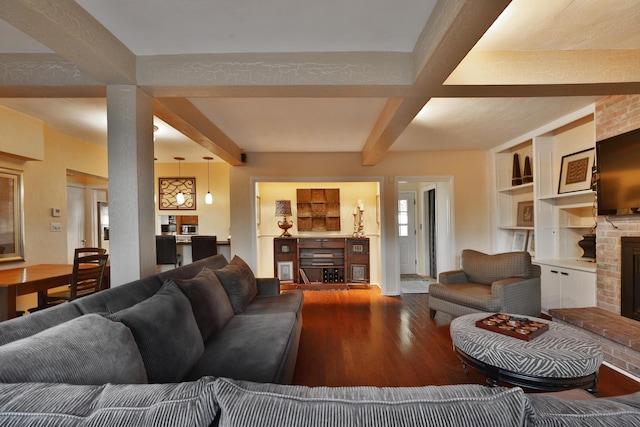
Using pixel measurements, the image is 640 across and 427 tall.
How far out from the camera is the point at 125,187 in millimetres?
2117

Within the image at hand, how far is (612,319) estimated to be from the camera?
275 centimetres

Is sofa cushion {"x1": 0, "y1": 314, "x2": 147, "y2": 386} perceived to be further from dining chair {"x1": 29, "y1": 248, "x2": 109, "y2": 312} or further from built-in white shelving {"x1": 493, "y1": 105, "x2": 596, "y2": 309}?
built-in white shelving {"x1": 493, "y1": 105, "x2": 596, "y2": 309}

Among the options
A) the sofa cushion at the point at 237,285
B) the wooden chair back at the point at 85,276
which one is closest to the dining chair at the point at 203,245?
the wooden chair back at the point at 85,276

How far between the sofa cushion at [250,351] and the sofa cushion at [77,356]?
0.52 m

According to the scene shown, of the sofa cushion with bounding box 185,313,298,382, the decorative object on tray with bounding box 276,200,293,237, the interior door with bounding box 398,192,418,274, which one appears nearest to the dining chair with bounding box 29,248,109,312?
the sofa cushion with bounding box 185,313,298,382

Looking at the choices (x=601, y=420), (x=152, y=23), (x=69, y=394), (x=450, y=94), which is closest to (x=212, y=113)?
(x=152, y=23)

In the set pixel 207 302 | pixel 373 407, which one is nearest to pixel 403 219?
pixel 207 302

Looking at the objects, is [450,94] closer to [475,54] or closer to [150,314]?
[475,54]

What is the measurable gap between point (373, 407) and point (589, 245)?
4207 millimetres

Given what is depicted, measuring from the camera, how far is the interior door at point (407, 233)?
23.1 feet

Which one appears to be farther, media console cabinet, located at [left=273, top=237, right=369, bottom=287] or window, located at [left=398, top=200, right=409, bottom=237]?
window, located at [left=398, top=200, right=409, bottom=237]

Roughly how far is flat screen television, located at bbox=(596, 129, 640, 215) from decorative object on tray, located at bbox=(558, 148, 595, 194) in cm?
51

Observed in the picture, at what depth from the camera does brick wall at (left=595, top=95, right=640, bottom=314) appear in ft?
9.16

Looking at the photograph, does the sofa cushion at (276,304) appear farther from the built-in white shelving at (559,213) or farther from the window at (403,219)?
the window at (403,219)
